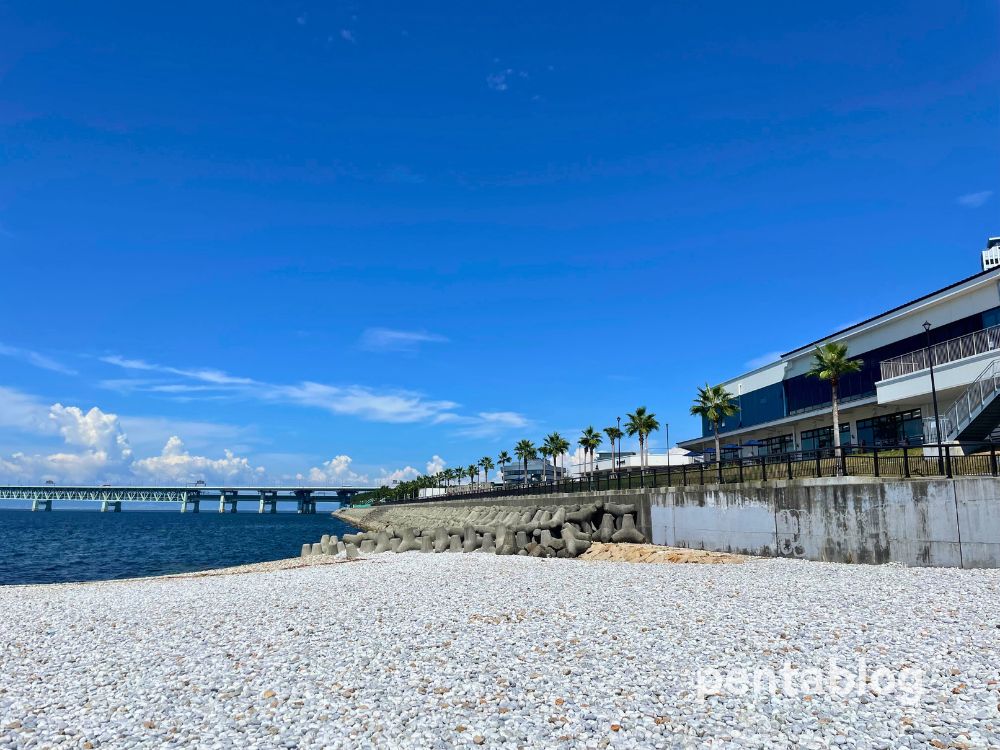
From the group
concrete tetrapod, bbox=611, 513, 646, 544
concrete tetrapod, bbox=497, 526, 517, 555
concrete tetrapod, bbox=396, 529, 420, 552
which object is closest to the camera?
concrete tetrapod, bbox=611, 513, 646, 544

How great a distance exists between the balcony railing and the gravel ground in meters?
20.5

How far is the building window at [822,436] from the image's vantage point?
4350 cm

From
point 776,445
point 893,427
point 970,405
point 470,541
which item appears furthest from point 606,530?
point 776,445

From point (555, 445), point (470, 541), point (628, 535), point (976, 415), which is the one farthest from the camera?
point (555, 445)

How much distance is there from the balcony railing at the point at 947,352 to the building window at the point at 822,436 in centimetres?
647

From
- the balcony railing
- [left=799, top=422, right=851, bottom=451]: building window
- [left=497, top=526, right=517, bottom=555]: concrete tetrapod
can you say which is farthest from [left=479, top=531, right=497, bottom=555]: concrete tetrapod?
[left=799, top=422, right=851, bottom=451]: building window

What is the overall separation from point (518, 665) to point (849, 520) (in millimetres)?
13809

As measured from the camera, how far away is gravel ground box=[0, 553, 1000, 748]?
734 centimetres

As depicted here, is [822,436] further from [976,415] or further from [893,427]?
[976,415]

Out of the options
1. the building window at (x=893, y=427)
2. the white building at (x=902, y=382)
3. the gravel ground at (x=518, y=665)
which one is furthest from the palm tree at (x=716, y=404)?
the gravel ground at (x=518, y=665)

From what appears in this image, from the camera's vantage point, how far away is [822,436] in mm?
46781

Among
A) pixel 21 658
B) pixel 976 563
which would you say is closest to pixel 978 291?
pixel 976 563

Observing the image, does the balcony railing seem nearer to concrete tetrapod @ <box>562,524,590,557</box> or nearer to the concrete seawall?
the concrete seawall

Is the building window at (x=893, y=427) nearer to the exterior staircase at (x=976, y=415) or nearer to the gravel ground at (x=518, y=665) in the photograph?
the exterior staircase at (x=976, y=415)
